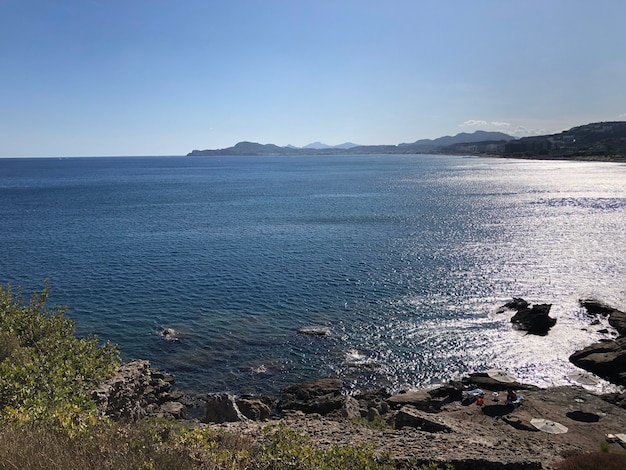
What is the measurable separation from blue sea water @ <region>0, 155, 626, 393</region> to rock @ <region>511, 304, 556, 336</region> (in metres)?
1.09

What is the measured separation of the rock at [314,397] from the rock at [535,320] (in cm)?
1908

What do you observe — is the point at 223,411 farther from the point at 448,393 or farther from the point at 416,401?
the point at 448,393

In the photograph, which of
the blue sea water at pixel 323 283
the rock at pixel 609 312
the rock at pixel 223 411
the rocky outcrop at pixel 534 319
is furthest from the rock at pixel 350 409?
the rock at pixel 609 312

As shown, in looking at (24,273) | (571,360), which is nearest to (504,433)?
(571,360)

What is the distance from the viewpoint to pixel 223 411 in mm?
24609

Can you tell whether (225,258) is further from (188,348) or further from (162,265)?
(188,348)

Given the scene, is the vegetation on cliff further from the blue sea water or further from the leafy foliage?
the blue sea water

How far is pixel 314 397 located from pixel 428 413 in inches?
282

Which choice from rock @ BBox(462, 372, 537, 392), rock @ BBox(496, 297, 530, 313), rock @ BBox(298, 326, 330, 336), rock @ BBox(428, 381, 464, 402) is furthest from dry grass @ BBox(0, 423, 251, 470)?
rock @ BBox(496, 297, 530, 313)

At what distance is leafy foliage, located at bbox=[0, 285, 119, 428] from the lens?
1400 cm

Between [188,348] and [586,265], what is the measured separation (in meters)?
49.9

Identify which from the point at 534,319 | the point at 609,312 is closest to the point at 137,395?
the point at 534,319

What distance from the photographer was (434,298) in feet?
153

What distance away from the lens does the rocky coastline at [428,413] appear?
18.2 metres
